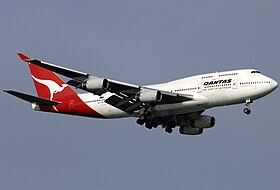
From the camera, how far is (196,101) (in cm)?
6562

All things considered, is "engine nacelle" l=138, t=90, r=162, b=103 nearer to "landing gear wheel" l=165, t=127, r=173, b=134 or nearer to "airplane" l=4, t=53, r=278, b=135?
"airplane" l=4, t=53, r=278, b=135

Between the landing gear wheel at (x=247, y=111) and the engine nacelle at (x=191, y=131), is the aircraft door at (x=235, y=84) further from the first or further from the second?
the engine nacelle at (x=191, y=131)

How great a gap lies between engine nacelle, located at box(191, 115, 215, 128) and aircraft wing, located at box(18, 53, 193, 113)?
6.59m

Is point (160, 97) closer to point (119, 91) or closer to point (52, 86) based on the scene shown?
point (119, 91)

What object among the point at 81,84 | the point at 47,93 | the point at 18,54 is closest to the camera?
the point at 81,84

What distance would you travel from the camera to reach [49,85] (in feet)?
249

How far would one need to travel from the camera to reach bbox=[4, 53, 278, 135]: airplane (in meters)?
65.4

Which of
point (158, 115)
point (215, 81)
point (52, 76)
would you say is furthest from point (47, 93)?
point (215, 81)

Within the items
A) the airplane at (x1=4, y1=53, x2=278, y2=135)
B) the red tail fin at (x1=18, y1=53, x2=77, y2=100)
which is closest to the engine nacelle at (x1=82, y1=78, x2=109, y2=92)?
the airplane at (x1=4, y1=53, x2=278, y2=135)

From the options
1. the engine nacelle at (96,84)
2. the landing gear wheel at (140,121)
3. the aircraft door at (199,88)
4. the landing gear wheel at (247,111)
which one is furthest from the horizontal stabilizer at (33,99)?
the landing gear wheel at (247,111)

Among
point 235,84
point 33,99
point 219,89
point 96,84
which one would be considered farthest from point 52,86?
point 235,84

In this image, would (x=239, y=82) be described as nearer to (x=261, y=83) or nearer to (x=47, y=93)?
(x=261, y=83)

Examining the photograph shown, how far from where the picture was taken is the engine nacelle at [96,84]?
210ft

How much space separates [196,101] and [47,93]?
653 inches
